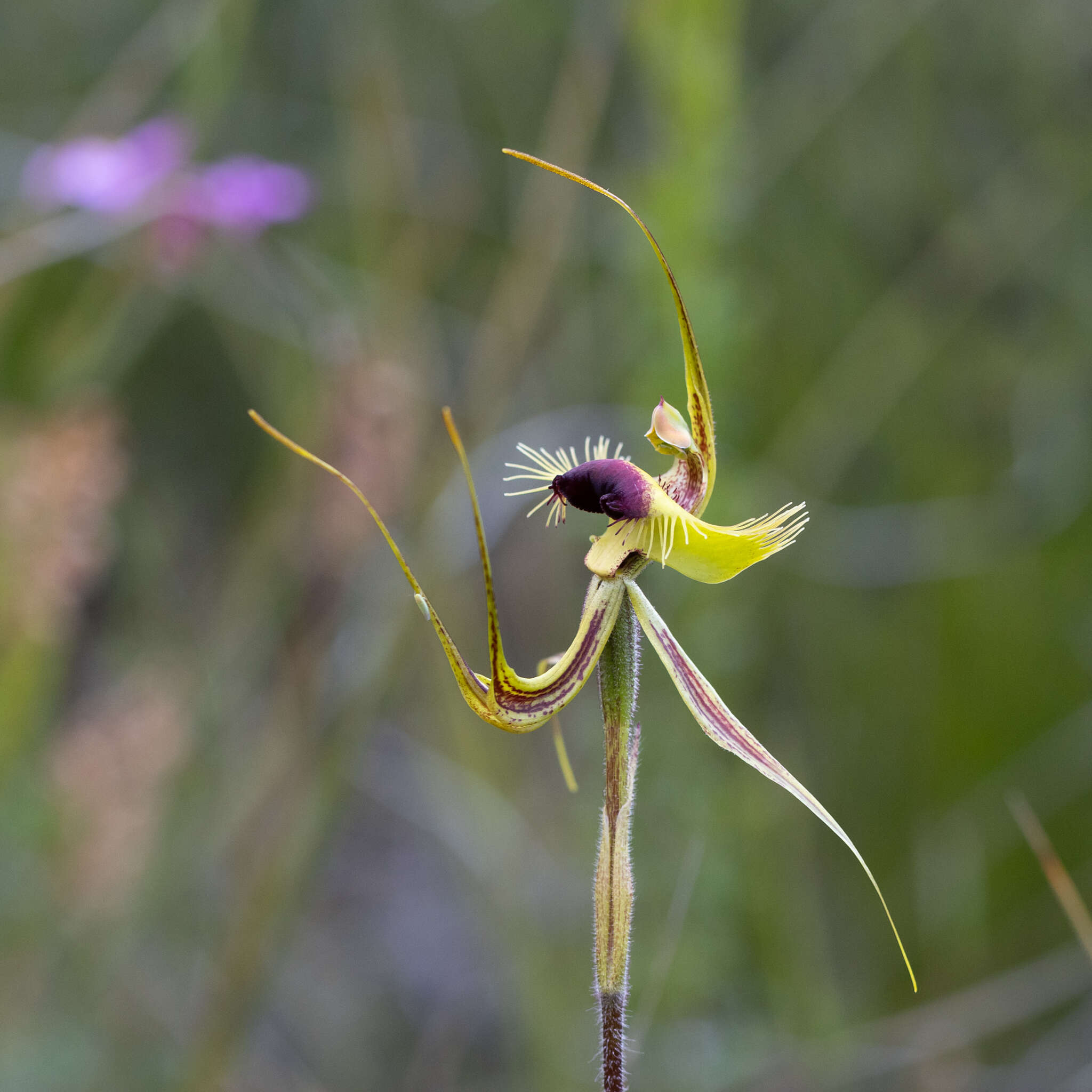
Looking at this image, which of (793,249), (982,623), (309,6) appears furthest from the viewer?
(309,6)

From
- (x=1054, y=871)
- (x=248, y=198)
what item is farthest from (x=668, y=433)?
(x=248, y=198)

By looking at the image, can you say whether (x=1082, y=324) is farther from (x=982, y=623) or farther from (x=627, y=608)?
(x=627, y=608)

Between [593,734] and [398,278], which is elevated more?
[398,278]

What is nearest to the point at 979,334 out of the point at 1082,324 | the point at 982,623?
the point at 1082,324

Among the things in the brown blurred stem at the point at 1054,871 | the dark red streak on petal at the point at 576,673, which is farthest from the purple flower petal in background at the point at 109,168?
the brown blurred stem at the point at 1054,871

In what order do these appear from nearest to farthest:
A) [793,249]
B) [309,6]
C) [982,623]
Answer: [982,623], [793,249], [309,6]

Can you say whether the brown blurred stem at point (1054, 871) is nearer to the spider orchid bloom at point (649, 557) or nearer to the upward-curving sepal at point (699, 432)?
the spider orchid bloom at point (649, 557)

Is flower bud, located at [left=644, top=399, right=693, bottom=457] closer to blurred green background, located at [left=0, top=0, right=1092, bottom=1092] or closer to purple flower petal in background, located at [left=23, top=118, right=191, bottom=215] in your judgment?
blurred green background, located at [left=0, top=0, right=1092, bottom=1092]
